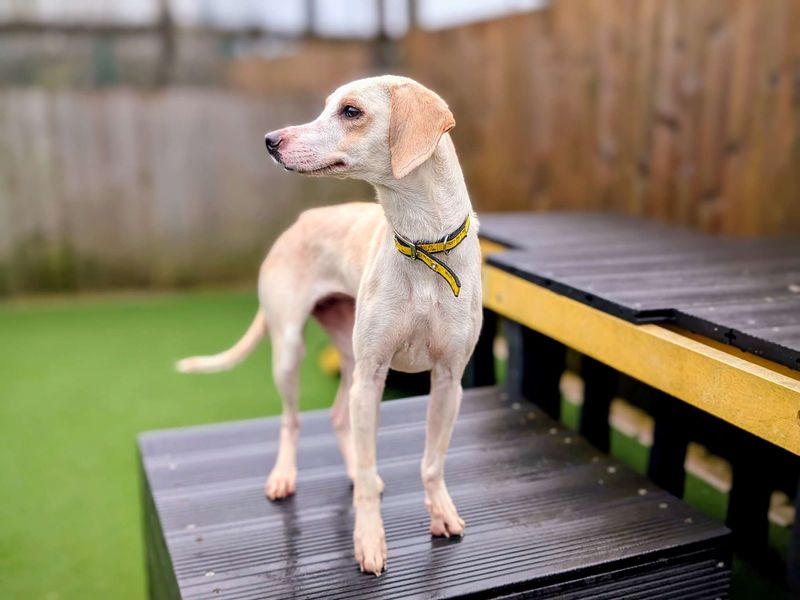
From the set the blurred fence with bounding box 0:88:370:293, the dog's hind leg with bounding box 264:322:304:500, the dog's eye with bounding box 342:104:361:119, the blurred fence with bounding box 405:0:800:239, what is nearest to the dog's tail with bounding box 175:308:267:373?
the dog's hind leg with bounding box 264:322:304:500

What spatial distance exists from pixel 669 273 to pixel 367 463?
50.6 inches

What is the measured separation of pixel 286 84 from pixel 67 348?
7.66 feet

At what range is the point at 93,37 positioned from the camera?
196 inches

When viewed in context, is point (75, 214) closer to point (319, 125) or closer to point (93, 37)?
point (93, 37)

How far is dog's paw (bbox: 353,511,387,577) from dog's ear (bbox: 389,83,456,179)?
0.69 meters

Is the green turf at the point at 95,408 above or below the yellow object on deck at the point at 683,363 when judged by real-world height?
below

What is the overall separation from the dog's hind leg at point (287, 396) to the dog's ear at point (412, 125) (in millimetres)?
595

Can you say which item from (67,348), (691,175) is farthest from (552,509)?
(67,348)

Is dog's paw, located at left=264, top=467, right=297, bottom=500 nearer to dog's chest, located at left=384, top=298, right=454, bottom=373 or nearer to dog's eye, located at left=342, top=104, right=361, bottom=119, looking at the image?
dog's chest, located at left=384, top=298, right=454, bottom=373

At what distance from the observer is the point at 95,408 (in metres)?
3.39

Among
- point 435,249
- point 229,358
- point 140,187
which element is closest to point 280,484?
point 229,358

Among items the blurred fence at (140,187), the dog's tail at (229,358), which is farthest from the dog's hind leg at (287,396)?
the blurred fence at (140,187)

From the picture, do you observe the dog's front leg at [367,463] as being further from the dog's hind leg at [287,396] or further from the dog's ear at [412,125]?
the dog's ear at [412,125]

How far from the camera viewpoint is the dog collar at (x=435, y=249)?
1408 millimetres
